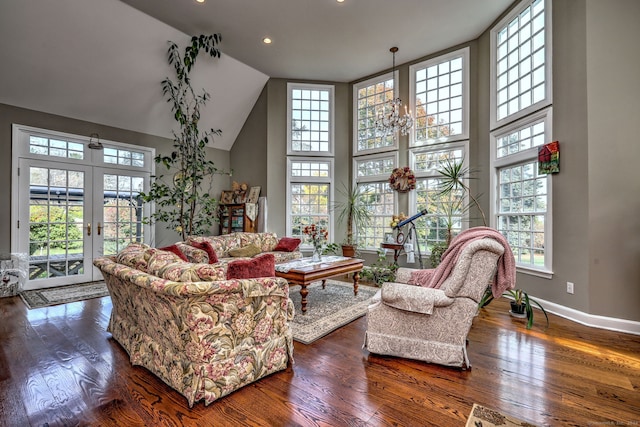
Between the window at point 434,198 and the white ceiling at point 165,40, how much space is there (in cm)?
184

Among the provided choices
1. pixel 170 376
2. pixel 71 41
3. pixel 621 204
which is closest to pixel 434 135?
pixel 621 204

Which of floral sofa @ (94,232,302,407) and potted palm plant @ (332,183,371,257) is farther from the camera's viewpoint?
potted palm plant @ (332,183,371,257)

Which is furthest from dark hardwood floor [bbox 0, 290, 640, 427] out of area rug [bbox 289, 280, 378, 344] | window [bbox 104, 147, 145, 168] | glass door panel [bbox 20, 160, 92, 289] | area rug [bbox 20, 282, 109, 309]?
window [bbox 104, 147, 145, 168]

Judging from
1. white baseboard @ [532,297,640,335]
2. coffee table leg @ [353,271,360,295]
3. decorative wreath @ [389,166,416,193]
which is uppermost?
decorative wreath @ [389,166,416,193]

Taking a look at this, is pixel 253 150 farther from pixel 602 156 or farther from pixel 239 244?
pixel 602 156

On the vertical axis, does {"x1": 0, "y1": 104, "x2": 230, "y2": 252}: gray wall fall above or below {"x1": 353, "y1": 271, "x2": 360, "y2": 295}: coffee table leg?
above

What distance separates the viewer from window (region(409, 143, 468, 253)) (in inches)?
203

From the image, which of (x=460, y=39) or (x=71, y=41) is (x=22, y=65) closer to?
(x=71, y=41)

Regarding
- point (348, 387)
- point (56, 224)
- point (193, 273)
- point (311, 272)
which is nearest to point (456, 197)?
point (311, 272)

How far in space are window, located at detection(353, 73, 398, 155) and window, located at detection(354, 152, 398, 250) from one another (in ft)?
0.74

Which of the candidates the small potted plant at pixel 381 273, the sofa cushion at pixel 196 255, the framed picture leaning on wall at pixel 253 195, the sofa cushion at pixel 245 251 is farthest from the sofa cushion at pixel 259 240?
the small potted plant at pixel 381 273

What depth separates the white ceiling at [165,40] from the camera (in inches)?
156

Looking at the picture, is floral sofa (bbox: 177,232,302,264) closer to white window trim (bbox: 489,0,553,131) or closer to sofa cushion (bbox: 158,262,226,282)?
sofa cushion (bbox: 158,262,226,282)

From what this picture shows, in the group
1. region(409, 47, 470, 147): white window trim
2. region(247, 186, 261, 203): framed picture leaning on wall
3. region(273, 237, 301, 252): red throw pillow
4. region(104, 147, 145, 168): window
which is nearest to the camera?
region(409, 47, 470, 147): white window trim
